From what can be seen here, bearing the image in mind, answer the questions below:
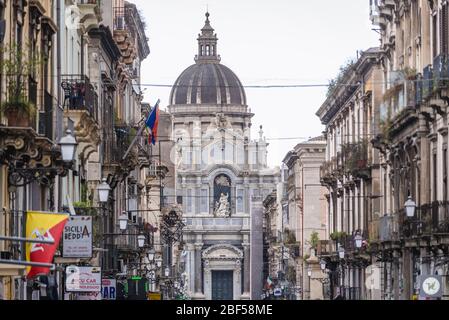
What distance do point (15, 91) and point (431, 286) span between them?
11.9 metres

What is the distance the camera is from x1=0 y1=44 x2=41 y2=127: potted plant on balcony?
30.2m

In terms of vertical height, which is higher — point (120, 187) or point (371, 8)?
point (371, 8)

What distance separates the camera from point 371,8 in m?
64.2

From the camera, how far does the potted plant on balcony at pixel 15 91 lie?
1190 inches

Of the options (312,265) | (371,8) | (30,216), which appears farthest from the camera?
(312,265)

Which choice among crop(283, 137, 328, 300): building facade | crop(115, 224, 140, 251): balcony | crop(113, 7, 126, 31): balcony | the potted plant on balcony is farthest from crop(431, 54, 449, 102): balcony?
crop(283, 137, 328, 300): building facade

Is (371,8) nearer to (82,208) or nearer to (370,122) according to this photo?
(370,122)

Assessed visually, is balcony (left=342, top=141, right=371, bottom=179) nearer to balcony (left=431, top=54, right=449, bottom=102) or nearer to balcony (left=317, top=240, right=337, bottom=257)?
balcony (left=317, top=240, right=337, bottom=257)

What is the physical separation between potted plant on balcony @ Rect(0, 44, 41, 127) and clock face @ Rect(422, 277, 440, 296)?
11.0 meters

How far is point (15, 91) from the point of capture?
99.8 feet

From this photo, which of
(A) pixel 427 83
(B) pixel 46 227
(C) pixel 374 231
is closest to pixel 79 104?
(A) pixel 427 83
